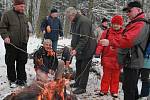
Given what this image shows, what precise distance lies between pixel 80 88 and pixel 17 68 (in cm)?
155

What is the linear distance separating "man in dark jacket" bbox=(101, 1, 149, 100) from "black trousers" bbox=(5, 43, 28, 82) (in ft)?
9.22

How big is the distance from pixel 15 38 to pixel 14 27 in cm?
26

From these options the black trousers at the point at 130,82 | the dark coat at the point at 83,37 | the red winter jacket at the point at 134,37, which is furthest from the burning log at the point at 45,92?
the dark coat at the point at 83,37

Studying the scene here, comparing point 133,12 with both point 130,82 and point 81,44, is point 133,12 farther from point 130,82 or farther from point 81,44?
point 81,44

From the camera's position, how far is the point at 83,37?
27.4ft

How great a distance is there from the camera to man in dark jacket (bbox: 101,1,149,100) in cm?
643

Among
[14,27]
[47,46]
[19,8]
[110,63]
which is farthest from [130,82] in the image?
[19,8]

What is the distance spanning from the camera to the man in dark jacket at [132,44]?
643cm

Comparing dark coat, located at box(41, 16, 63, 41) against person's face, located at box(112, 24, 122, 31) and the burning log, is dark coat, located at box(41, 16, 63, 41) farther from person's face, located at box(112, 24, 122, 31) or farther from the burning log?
the burning log

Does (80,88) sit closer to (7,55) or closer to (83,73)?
(83,73)

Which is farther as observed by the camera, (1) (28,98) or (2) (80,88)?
(2) (80,88)

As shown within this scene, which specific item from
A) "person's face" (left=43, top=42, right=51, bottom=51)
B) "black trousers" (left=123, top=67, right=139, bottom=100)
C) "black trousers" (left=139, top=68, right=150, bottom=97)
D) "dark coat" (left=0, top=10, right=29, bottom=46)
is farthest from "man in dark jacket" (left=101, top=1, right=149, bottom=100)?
"dark coat" (left=0, top=10, right=29, bottom=46)

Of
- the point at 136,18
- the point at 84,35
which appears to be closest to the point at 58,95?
the point at 136,18

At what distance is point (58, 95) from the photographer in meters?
4.07
